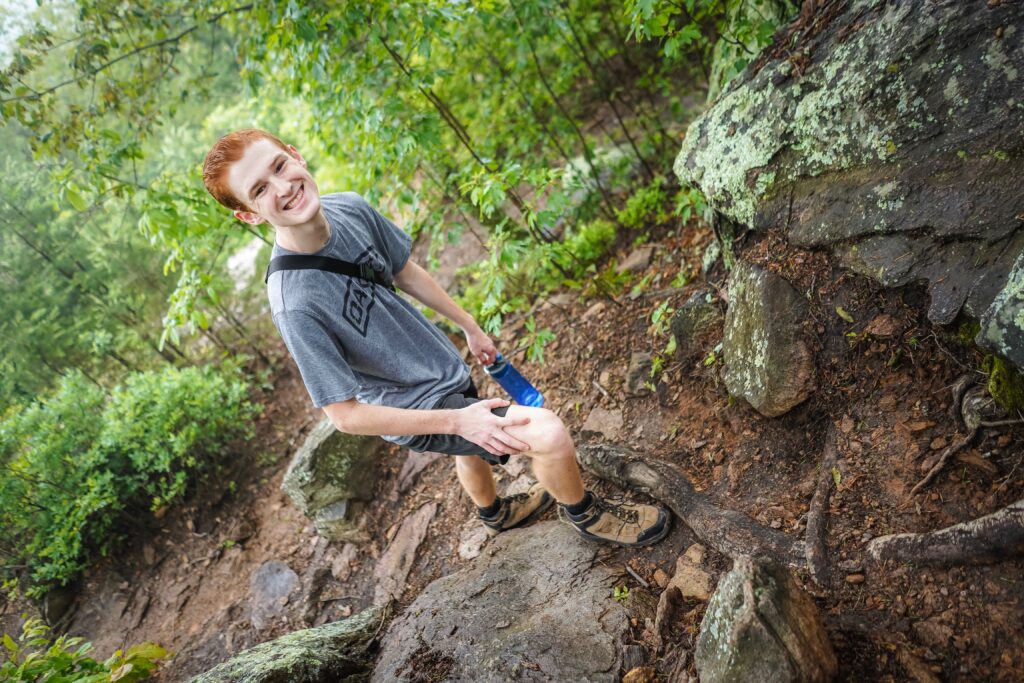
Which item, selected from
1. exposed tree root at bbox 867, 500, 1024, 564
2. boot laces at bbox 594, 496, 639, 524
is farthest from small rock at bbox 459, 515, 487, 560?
exposed tree root at bbox 867, 500, 1024, 564

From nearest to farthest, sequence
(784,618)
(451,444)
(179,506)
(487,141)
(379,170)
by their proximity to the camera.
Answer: (784,618), (451,444), (379,170), (487,141), (179,506)

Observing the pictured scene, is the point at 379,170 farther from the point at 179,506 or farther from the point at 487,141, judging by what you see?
the point at 179,506

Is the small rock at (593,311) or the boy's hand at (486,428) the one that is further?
the small rock at (593,311)

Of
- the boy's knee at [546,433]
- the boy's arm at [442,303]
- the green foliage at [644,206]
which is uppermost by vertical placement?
the boy's arm at [442,303]

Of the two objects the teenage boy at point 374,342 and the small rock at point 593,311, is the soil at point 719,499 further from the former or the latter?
the teenage boy at point 374,342

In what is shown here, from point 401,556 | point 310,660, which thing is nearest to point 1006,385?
point 310,660

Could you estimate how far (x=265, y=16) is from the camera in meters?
4.00

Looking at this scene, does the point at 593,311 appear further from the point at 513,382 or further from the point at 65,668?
the point at 65,668

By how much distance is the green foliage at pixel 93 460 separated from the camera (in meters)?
5.27

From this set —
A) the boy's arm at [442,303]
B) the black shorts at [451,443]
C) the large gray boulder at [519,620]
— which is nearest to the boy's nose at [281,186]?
the boy's arm at [442,303]

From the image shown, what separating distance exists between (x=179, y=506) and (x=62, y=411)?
152 centimetres

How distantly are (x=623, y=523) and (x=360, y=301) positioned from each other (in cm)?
186

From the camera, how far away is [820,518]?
8.27 feet

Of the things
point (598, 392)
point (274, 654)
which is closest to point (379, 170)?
point (598, 392)
